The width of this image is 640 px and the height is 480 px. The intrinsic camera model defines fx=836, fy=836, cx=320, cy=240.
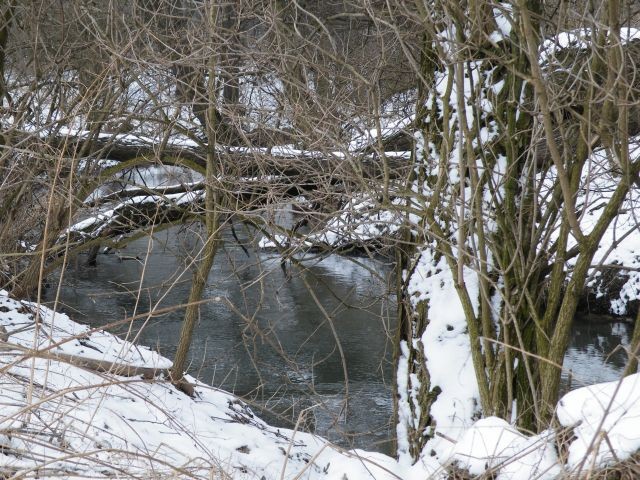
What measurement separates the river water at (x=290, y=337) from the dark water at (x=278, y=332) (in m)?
0.01

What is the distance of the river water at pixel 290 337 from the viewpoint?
7953mm

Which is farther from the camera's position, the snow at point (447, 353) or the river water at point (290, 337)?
the river water at point (290, 337)

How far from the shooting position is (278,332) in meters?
10.7

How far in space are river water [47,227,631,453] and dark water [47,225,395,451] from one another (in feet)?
0.05

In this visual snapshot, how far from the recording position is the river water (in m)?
7.95

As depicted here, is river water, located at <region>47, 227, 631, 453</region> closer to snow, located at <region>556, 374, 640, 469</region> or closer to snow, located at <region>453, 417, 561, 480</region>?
snow, located at <region>453, 417, 561, 480</region>

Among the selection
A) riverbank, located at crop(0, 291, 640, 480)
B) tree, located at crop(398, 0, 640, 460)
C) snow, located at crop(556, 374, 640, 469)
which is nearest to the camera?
snow, located at crop(556, 374, 640, 469)

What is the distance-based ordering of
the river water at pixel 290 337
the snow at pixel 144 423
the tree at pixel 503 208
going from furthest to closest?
the river water at pixel 290 337
the tree at pixel 503 208
the snow at pixel 144 423

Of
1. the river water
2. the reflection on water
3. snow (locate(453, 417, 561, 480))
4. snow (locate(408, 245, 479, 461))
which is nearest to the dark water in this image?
the river water

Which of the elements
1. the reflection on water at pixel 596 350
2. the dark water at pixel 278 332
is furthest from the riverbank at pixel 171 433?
the reflection on water at pixel 596 350

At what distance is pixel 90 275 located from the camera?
13.1m

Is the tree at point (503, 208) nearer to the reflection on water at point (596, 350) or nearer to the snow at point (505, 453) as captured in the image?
the snow at point (505, 453)

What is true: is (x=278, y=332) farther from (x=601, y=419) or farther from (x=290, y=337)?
(x=601, y=419)

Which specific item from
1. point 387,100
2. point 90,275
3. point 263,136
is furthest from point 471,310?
point 90,275
